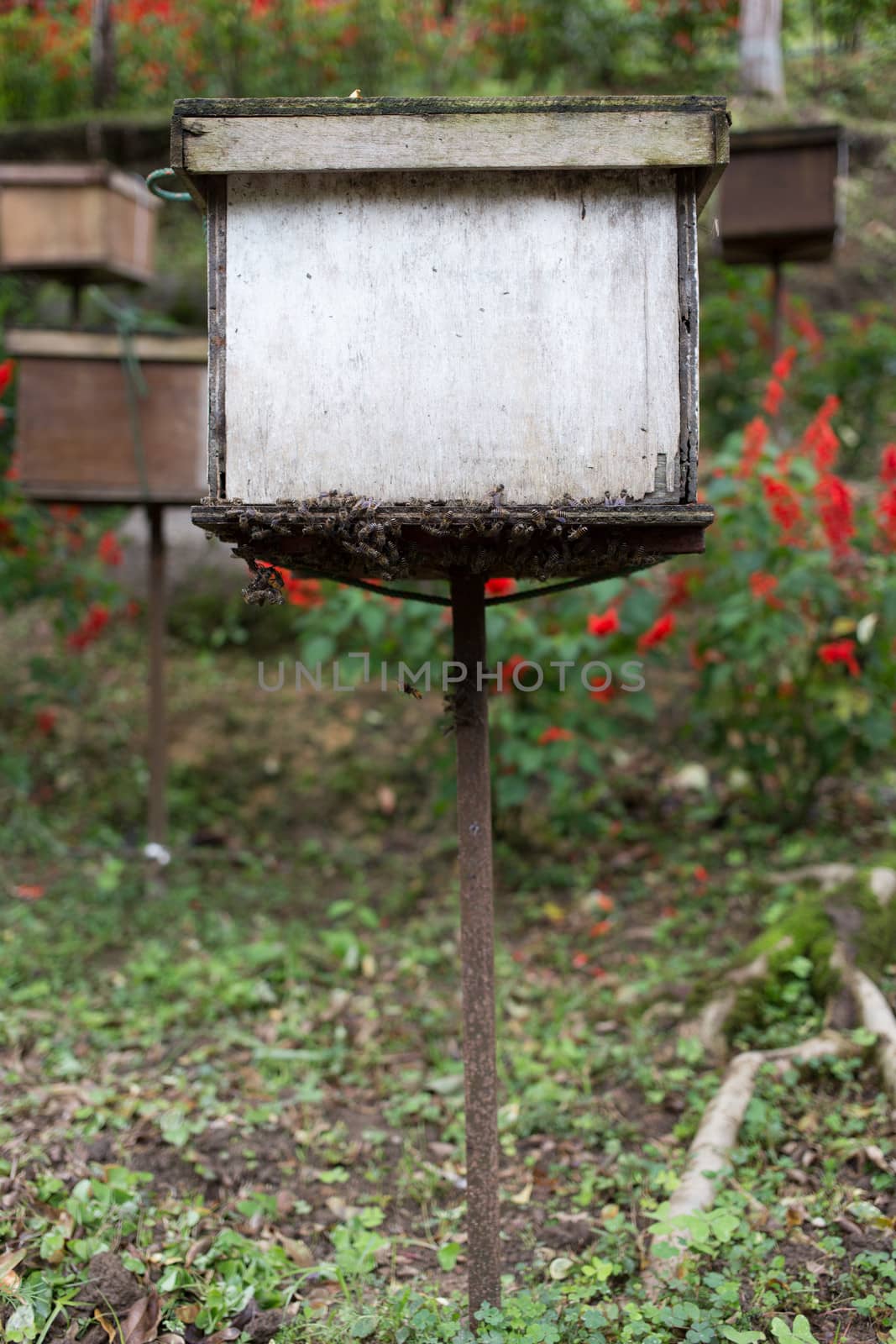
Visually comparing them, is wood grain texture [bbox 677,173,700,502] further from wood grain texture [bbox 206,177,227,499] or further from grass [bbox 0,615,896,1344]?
grass [bbox 0,615,896,1344]

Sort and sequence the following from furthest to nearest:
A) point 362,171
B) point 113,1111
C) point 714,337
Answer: point 714,337 < point 113,1111 < point 362,171

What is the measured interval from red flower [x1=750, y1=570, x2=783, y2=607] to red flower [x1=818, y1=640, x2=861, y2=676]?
25cm

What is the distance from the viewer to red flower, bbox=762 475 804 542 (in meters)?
4.00

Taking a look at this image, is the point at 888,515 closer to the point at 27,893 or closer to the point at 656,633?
the point at 656,633

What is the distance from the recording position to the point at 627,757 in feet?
17.7

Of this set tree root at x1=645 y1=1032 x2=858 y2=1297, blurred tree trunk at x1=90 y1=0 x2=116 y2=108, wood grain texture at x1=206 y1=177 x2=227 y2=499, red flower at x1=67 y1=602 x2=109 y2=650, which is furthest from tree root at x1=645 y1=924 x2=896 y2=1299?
blurred tree trunk at x1=90 y1=0 x2=116 y2=108

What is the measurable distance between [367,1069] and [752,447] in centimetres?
268

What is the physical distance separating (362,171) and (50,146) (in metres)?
8.61

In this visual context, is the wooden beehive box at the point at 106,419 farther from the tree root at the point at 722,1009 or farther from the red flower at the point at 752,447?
the tree root at the point at 722,1009

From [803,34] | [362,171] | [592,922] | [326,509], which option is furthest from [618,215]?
[803,34]

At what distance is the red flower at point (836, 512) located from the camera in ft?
12.8

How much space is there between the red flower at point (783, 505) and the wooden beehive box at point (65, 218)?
9.83 feet

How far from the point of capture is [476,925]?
2223mm

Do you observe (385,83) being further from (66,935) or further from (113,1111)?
(113,1111)
